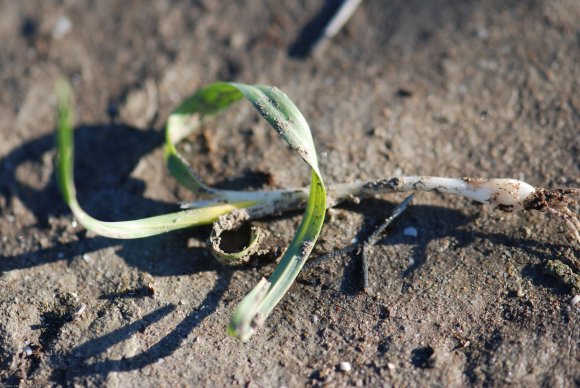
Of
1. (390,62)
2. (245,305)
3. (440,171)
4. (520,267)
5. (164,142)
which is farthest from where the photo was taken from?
(390,62)

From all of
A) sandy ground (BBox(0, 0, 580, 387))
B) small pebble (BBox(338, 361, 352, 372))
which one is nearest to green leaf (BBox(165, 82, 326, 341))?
sandy ground (BBox(0, 0, 580, 387))

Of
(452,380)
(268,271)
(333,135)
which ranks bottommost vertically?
(452,380)

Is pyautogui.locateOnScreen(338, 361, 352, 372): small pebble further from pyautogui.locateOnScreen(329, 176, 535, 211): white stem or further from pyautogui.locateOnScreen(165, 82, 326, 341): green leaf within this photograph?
pyautogui.locateOnScreen(329, 176, 535, 211): white stem

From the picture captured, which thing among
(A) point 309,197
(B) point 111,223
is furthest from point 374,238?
A: (B) point 111,223

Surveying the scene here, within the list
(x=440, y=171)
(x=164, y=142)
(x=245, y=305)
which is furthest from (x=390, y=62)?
(x=245, y=305)

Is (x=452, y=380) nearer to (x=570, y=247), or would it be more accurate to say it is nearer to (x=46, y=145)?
(x=570, y=247)

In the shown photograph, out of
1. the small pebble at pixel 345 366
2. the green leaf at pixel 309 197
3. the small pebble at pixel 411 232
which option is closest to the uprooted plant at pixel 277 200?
the green leaf at pixel 309 197

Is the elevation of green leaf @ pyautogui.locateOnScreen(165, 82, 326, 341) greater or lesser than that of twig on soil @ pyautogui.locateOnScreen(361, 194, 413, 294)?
greater
